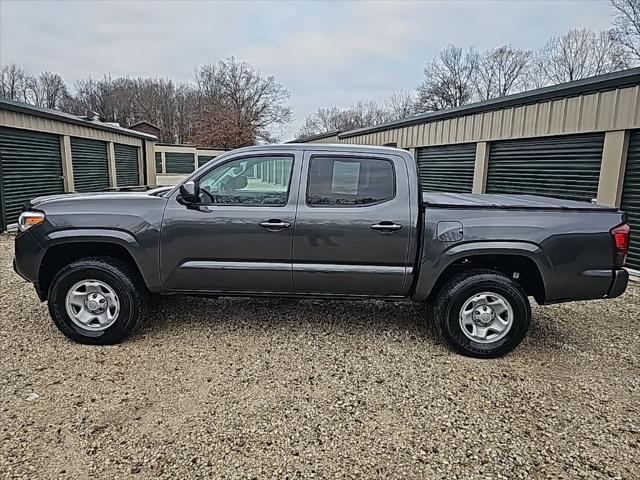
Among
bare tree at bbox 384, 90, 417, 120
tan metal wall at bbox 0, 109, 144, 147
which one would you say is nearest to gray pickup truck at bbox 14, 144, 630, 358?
tan metal wall at bbox 0, 109, 144, 147

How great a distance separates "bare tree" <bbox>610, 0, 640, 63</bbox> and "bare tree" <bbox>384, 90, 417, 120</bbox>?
1944 centimetres

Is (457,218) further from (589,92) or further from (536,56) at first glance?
(536,56)

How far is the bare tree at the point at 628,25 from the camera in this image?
25.6m

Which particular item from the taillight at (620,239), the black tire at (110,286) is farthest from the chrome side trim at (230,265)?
the taillight at (620,239)

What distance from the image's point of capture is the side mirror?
3.61 metres

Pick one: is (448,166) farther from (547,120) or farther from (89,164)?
(89,164)

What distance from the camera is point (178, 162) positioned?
3170cm

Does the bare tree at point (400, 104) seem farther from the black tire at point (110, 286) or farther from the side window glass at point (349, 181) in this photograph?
the black tire at point (110, 286)

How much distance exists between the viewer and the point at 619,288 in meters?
3.53

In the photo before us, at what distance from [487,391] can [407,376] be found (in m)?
0.58

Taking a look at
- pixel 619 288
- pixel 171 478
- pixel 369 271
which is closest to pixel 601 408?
pixel 619 288

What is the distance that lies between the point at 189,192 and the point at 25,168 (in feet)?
29.4

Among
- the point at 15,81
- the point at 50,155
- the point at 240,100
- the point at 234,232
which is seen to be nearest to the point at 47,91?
the point at 15,81

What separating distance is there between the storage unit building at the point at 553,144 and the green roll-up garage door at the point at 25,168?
1016 centimetres
